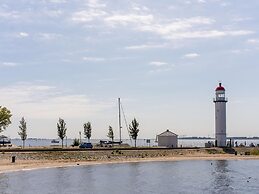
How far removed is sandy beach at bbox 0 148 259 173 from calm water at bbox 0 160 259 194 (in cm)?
401

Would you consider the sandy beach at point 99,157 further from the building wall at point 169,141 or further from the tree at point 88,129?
the tree at point 88,129

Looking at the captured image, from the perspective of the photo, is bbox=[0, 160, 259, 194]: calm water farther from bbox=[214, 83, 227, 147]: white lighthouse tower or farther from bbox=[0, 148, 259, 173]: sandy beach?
bbox=[214, 83, 227, 147]: white lighthouse tower

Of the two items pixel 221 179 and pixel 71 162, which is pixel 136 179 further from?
pixel 71 162

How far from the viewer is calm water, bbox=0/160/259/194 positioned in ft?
146

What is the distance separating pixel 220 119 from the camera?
95.0 metres

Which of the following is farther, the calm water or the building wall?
the building wall

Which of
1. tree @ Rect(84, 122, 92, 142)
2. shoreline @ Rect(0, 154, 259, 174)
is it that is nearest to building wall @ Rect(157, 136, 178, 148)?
shoreline @ Rect(0, 154, 259, 174)

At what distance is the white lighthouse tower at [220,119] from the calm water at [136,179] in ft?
79.9

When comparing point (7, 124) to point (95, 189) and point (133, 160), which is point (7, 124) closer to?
point (133, 160)

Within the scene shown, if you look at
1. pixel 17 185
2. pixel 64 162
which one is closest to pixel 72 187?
pixel 17 185

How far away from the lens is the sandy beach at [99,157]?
65.2 metres

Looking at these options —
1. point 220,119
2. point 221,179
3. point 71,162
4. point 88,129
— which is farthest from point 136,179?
point 88,129

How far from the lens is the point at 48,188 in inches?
1768

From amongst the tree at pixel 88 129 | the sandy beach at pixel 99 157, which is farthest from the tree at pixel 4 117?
the tree at pixel 88 129
